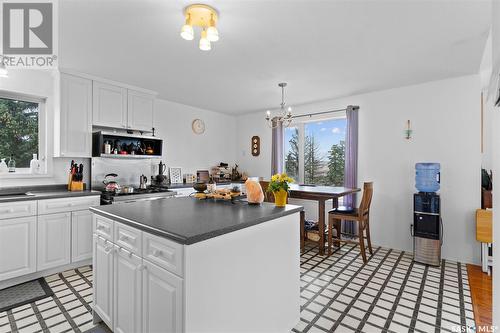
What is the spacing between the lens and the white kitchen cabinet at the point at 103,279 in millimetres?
1815

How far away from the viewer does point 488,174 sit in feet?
11.6

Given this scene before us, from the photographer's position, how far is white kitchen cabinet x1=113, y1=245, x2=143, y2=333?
1555 millimetres

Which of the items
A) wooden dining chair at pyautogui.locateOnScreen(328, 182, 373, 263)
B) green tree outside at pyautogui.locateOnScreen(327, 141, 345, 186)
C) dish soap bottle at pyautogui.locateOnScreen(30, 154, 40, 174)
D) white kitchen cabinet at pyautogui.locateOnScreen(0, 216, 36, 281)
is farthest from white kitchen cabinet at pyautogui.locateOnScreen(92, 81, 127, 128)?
green tree outside at pyautogui.locateOnScreen(327, 141, 345, 186)

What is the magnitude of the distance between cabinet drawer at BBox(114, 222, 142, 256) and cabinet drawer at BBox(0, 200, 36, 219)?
71.2 inches

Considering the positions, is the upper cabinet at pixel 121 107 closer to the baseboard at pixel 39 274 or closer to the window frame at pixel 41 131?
the window frame at pixel 41 131

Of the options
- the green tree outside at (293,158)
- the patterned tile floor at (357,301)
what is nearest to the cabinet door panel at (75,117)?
the patterned tile floor at (357,301)

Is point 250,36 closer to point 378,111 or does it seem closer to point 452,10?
point 452,10

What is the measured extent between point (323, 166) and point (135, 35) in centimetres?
380

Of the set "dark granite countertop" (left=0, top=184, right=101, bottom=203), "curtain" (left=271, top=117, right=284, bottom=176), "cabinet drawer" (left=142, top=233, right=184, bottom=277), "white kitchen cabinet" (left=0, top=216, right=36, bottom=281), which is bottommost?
"white kitchen cabinet" (left=0, top=216, right=36, bottom=281)

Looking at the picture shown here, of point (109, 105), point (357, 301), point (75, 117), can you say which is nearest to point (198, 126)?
point (109, 105)

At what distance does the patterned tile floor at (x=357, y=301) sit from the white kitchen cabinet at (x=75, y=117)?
1.57 meters

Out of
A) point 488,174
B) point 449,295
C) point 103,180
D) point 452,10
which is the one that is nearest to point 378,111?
point 488,174

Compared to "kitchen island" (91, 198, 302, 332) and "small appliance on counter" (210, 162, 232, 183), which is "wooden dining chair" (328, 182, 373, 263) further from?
"small appliance on counter" (210, 162, 232, 183)

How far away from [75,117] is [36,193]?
1.07 metres
